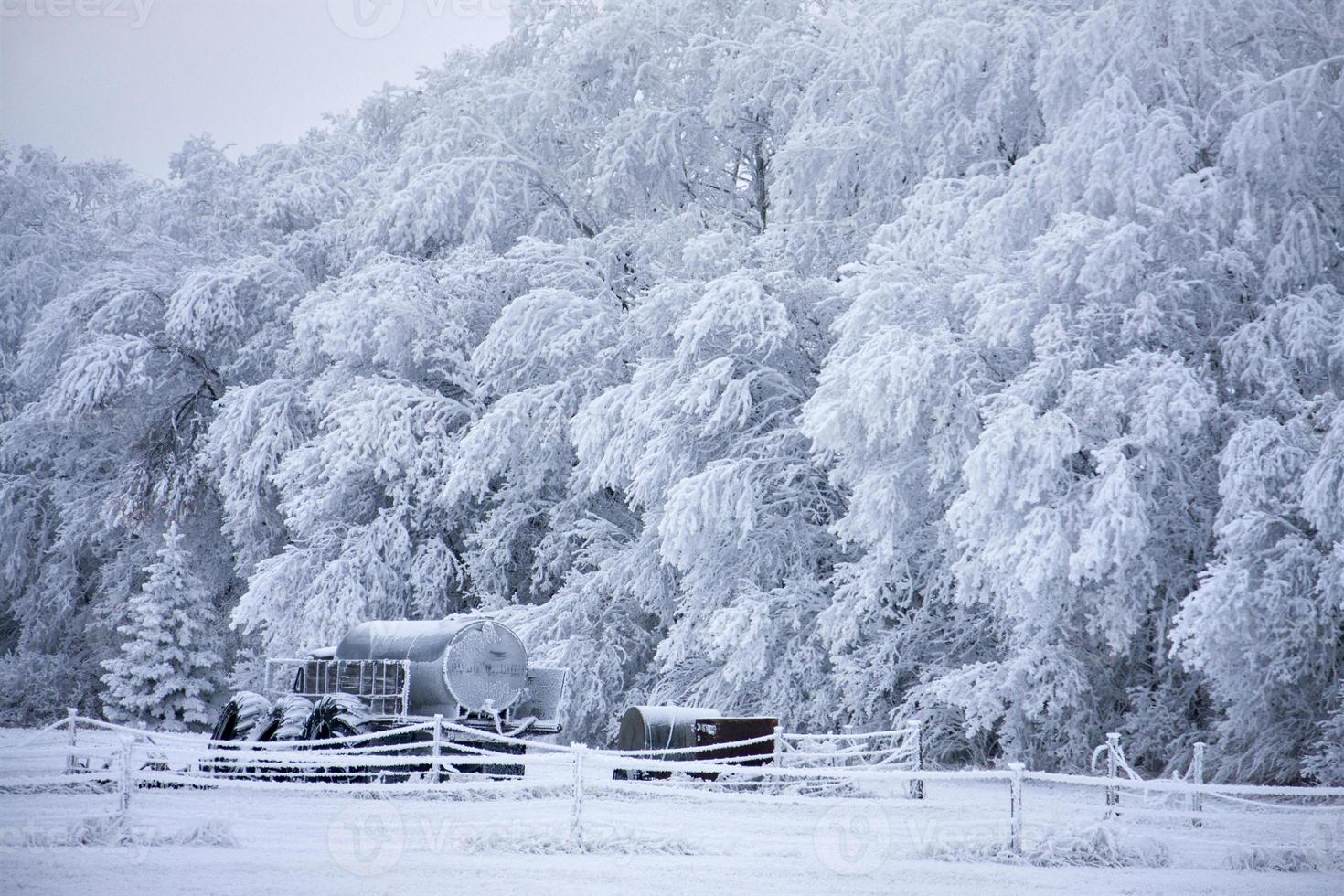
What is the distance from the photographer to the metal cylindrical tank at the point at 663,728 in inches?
880

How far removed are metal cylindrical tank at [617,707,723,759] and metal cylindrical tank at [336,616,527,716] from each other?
195 centimetres

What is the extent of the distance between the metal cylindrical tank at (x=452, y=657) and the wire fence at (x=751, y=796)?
85cm

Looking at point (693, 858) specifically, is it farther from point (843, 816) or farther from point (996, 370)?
point (996, 370)

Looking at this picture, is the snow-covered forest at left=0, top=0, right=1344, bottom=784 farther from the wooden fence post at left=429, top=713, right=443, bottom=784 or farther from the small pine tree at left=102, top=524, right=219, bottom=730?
the wooden fence post at left=429, top=713, right=443, bottom=784

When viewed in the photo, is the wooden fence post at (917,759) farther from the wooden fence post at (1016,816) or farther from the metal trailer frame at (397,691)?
the wooden fence post at (1016,816)

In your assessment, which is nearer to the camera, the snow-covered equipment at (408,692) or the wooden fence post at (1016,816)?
the wooden fence post at (1016,816)

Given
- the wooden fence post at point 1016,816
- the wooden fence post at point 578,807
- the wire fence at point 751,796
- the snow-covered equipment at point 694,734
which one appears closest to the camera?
the wooden fence post at point 578,807

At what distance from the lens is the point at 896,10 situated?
89.9ft

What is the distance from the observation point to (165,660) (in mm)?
35781

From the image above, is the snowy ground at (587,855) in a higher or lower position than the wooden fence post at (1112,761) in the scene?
lower

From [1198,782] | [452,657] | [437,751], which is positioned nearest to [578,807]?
[437,751]

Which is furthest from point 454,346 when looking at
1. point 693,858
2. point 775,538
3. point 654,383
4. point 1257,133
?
point 693,858

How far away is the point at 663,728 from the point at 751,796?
637cm

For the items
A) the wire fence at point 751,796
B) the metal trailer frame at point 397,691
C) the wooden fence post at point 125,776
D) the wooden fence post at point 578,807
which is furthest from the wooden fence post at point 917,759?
the wooden fence post at point 125,776
